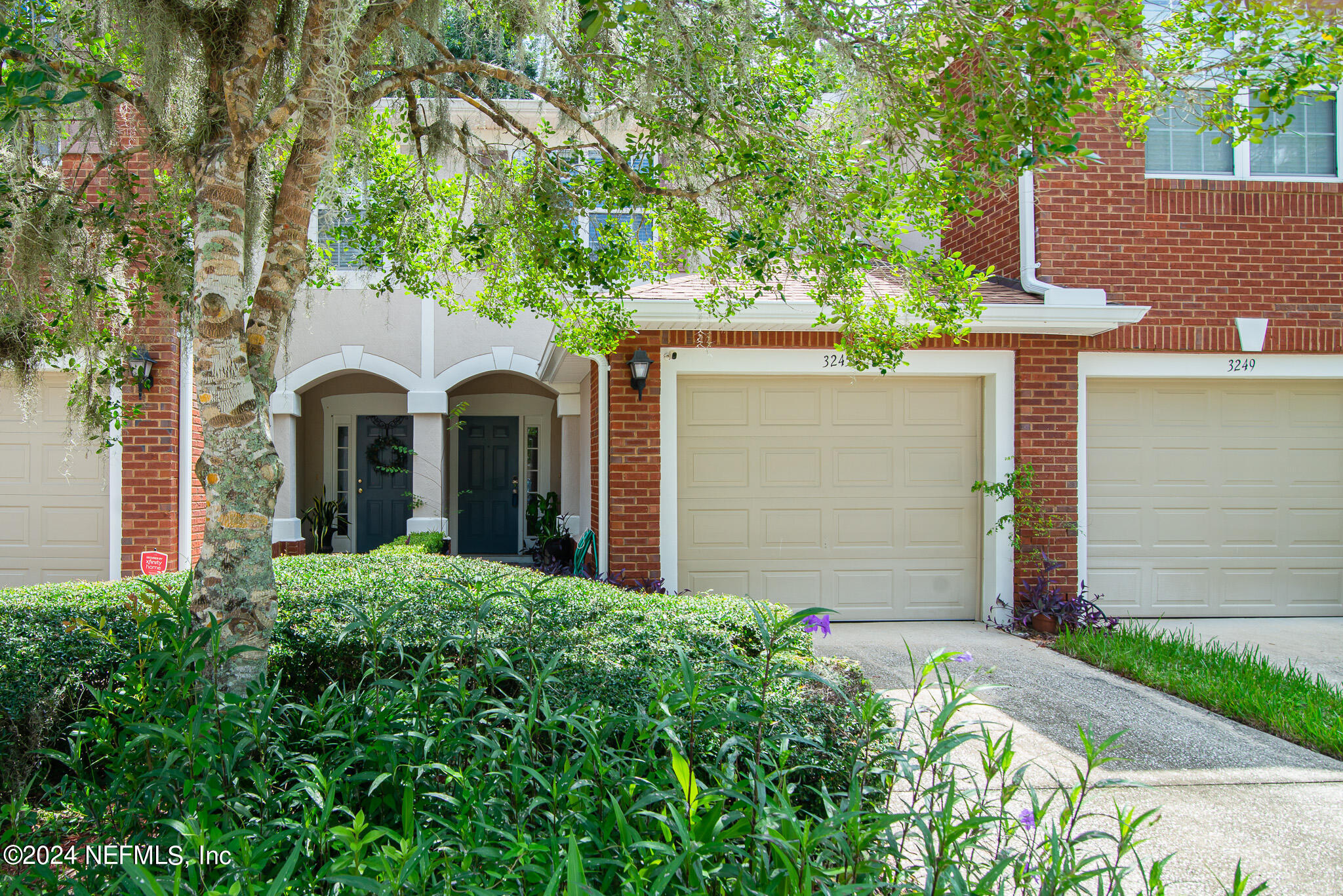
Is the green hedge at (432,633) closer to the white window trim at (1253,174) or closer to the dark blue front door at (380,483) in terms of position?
the white window trim at (1253,174)

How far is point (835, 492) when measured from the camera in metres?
7.30

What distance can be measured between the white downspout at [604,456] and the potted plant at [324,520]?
17.9ft

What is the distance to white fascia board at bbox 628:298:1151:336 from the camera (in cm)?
638

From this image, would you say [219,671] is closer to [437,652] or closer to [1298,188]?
[437,652]

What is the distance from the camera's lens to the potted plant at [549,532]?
9438mm

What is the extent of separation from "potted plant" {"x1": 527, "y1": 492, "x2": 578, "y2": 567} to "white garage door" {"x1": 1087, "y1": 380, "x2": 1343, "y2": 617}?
5192 millimetres

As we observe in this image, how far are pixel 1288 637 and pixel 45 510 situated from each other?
34.7 ft

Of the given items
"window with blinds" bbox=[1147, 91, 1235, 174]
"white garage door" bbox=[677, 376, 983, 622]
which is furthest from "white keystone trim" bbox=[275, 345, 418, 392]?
"window with blinds" bbox=[1147, 91, 1235, 174]

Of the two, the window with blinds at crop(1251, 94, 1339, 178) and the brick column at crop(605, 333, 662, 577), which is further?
the window with blinds at crop(1251, 94, 1339, 178)

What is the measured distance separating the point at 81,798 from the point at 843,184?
3666 mm

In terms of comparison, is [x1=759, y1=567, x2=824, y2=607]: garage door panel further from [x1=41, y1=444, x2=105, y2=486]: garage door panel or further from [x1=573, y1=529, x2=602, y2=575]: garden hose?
[x1=41, y1=444, x2=105, y2=486]: garage door panel

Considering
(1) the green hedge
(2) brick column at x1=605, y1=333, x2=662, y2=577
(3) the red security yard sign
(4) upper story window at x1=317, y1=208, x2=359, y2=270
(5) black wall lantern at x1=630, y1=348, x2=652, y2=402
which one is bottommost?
(3) the red security yard sign

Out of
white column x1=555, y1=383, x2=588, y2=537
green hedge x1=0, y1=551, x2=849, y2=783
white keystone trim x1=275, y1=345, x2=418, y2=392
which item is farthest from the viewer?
white column x1=555, y1=383, x2=588, y2=537

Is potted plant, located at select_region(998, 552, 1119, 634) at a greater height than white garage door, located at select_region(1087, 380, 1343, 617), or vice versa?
white garage door, located at select_region(1087, 380, 1343, 617)
